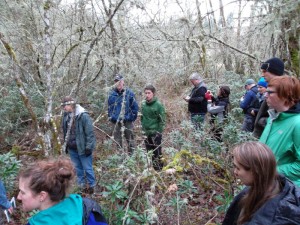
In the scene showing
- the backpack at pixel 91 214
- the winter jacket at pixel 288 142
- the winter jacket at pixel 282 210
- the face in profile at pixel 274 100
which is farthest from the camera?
the face in profile at pixel 274 100

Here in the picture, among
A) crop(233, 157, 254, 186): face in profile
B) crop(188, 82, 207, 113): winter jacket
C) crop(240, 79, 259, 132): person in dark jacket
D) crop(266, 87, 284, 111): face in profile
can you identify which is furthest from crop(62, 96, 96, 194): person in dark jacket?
crop(233, 157, 254, 186): face in profile

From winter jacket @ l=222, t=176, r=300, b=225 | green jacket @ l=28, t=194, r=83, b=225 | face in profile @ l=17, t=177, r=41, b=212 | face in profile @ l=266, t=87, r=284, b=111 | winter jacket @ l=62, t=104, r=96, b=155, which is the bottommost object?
winter jacket @ l=62, t=104, r=96, b=155

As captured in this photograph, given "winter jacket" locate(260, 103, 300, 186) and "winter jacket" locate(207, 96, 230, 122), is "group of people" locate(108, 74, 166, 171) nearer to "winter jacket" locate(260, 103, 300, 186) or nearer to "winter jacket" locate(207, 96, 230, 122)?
"winter jacket" locate(207, 96, 230, 122)

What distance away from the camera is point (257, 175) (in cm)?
178

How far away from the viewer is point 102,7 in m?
8.48

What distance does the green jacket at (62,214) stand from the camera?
1.79 m

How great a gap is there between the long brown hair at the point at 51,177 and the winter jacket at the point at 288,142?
1456mm

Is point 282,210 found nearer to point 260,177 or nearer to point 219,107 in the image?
point 260,177

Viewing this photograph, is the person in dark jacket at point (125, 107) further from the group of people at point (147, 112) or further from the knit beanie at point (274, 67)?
the knit beanie at point (274, 67)

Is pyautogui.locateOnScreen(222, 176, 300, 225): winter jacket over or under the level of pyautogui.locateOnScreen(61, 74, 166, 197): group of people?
over

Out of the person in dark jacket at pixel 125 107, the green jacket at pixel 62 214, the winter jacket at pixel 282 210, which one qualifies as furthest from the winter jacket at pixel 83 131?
the winter jacket at pixel 282 210

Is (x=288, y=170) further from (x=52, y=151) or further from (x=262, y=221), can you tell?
(x=52, y=151)

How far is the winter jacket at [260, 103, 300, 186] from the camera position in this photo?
217 centimetres

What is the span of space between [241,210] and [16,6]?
16.8ft
